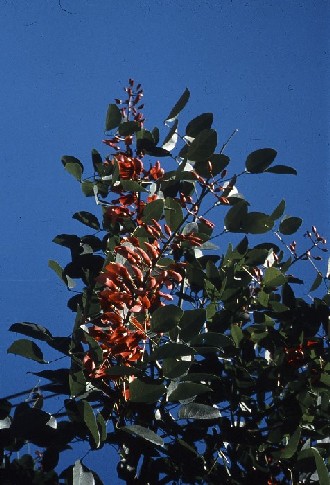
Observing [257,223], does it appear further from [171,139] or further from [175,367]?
[175,367]

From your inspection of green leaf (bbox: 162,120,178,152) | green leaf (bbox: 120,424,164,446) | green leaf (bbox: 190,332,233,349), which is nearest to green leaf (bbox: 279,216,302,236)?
green leaf (bbox: 162,120,178,152)

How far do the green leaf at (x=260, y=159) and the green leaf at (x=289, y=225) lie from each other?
0.21 metres

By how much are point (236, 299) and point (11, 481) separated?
1.77 feet

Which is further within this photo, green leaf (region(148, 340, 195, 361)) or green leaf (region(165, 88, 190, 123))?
green leaf (region(165, 88, 190, 123))

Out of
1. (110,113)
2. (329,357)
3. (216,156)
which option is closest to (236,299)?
(329,357)

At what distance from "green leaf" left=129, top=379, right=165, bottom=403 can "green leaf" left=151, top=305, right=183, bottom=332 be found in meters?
0.10

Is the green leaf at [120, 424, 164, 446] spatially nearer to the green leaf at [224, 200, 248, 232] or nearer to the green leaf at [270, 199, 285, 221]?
the green leaf at [224, 200, 248, 232]

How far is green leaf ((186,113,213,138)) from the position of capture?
4.79ft

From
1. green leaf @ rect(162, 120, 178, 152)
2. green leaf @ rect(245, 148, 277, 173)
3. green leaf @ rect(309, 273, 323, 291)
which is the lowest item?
green leaf @ rect(309, 273, 323, 291)

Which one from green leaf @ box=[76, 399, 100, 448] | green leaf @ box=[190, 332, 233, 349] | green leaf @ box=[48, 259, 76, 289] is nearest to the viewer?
green leaf @ box=[76, 399, 100, 448]

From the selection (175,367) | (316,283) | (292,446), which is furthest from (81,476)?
(316,283)

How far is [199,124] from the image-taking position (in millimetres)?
1467

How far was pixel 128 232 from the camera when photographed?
1.41m

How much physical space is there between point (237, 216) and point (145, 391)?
540 millimetres
